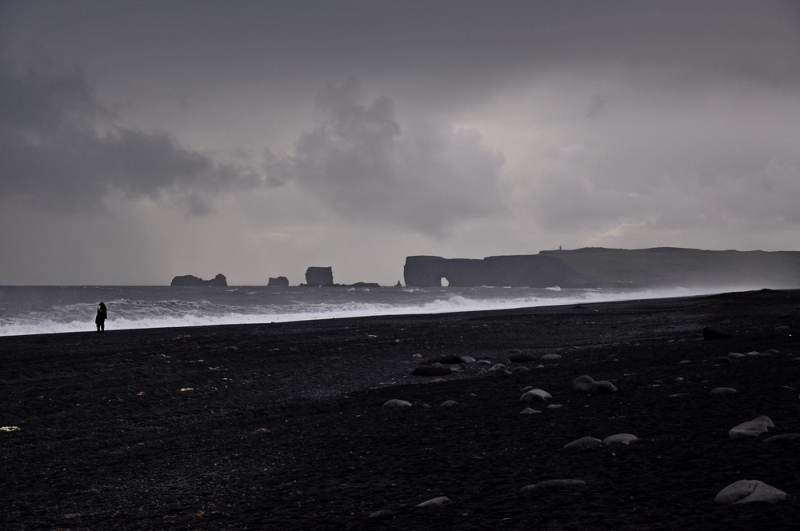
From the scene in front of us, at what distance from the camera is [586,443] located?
17.1ft

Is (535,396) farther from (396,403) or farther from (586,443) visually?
(586,443)

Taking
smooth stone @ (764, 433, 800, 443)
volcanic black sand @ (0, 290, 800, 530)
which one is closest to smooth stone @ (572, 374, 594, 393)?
volcanic black sand @ (0, 290, 800, 530)

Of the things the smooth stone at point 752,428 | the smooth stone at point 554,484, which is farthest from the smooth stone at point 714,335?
the smooth stone at point 554,484

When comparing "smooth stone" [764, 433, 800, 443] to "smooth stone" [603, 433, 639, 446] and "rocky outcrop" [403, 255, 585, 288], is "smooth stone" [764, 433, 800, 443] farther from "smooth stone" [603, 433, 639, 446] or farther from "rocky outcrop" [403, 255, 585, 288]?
"rocky outcrop" [403, 255, 585, 288]

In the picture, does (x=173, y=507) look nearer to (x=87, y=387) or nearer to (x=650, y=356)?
(x=87, y=387)

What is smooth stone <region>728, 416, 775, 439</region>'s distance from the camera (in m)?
4.84

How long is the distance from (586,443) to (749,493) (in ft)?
5.98

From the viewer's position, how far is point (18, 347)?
1895 cm

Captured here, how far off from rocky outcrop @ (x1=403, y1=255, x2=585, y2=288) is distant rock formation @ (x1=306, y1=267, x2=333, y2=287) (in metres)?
25.2

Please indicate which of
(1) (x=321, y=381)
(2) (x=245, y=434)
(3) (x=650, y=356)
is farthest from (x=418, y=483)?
(3) (x=650, y=356)

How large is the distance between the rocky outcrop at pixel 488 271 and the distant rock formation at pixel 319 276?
25.2 m

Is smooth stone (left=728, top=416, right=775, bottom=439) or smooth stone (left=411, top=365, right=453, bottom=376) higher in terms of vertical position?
smooth stone (left=728, top=416, right=775, bottom=439)

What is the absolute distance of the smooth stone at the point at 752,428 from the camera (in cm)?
484

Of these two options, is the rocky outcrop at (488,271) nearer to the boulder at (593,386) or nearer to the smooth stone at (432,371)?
the smooth stone at (432,371)
